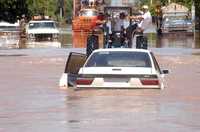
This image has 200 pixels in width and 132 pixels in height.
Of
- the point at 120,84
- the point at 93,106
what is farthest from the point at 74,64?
the point at 93,106

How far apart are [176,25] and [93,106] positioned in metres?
55.4

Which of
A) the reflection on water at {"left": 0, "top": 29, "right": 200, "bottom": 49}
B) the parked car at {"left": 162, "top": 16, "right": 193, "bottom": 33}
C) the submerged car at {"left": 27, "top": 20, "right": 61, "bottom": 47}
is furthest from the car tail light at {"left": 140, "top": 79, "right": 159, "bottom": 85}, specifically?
the parked car at {"left": 162, "top": 16, "right": 193, "bottom": 33}

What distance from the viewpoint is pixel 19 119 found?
14.4 meters

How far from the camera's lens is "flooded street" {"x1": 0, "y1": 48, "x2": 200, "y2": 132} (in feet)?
44.2

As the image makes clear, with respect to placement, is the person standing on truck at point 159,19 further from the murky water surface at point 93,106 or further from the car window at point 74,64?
the car window at point 74,64

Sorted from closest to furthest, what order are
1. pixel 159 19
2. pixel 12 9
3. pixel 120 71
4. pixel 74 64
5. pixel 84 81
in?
pixel 120 71 < pixel 84 81 < pixel 74 64 < pixel 12 9 < pixel 159 19

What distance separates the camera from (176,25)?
233 ft

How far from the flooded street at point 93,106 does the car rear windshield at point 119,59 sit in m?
0.68

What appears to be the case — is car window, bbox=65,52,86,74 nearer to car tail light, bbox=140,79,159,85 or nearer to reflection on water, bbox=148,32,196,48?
car tail light, bbox=140,79,159,85

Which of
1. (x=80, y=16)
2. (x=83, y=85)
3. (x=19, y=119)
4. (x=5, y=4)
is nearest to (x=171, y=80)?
(x=83, y=85)

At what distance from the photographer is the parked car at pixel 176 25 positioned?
70.9 meters

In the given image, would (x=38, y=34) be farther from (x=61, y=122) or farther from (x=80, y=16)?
(x=61, y=122)

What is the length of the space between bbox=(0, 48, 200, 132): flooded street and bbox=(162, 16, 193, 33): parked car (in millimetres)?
45104

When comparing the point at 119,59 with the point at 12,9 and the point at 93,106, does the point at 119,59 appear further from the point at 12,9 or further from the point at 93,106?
the point at 12,9
